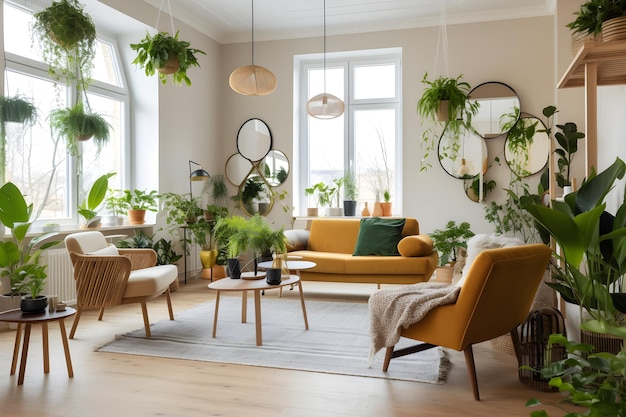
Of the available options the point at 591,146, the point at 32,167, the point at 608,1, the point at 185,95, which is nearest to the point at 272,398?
the point at 591,146

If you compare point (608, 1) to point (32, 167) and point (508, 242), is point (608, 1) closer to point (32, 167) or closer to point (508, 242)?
point (508, 242)

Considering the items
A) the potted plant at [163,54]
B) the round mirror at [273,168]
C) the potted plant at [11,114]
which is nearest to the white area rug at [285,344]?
the potted plant at [11,114]

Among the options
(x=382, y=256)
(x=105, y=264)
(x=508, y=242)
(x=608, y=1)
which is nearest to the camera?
(x=608, y=1)

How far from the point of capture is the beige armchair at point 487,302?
265 cm

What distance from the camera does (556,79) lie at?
20.6ft

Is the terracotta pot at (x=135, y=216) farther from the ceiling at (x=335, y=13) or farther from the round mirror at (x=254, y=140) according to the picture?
the ceiling at (x=335, y=13)

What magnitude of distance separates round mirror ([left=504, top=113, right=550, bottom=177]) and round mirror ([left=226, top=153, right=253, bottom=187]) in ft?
11.6

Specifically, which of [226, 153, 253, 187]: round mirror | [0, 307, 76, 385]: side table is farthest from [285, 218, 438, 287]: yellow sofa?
[0, 307, 76, 385]: side table

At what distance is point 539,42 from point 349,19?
238cm

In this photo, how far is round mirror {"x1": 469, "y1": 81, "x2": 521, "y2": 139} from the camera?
21.4ft

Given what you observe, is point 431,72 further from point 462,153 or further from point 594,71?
point 594,71

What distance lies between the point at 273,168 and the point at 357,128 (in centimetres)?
133

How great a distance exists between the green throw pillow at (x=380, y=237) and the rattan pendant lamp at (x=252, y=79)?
1846mm

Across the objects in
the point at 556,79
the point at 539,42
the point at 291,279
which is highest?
the point at 539,42
